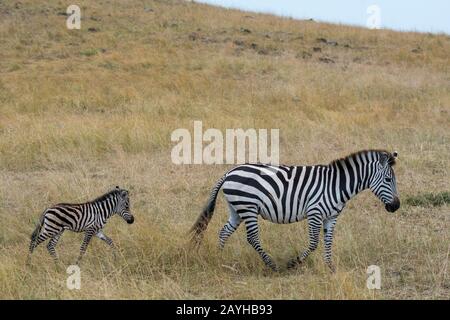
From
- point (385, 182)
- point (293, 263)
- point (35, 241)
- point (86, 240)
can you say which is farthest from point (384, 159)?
point (35, 241)

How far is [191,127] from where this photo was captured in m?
13.8

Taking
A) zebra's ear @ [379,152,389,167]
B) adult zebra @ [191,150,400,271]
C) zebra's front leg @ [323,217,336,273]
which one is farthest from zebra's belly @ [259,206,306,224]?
zebra's ear @ [379,152,389,167]

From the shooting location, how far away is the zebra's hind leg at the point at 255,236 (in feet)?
21.0

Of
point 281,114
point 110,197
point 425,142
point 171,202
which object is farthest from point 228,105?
point 110,197

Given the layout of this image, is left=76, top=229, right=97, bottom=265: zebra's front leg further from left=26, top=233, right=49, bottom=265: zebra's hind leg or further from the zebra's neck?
the zebra's neck

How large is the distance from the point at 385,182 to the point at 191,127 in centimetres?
770

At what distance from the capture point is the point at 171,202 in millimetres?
9039

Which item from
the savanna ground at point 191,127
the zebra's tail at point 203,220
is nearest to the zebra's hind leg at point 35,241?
the savanna ground at point 191,127

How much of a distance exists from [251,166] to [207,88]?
41.3 ft

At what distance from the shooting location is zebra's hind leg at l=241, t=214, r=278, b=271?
21.0 ft

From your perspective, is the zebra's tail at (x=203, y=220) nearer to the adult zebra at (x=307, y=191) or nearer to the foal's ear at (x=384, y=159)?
the adult zebra at (x=307, y=191)
